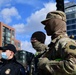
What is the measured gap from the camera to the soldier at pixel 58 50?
287 centimetres

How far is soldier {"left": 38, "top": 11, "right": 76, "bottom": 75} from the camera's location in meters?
2.87

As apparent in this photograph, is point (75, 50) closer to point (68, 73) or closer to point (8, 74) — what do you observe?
point (68, 73)

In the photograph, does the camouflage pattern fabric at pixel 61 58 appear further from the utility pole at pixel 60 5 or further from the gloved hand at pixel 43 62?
the utility pole at pixel 60 5

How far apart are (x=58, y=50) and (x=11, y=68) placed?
1822mm

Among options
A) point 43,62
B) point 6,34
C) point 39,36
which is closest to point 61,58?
point 43,62

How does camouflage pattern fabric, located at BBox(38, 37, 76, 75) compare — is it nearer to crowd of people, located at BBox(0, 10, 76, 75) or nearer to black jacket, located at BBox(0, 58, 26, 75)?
crowd of people, located at BBox(0, 10, 76, 75)

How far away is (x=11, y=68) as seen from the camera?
4.71 meters

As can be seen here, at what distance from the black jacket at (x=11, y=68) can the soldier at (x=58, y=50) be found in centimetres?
148

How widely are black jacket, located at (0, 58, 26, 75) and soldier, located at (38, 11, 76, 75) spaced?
1.48 meters

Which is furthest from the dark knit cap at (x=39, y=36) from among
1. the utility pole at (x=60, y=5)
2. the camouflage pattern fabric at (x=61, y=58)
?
the camouflage pattern fabric at (x=61, y=58)

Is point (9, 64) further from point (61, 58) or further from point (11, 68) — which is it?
point (61, 58)

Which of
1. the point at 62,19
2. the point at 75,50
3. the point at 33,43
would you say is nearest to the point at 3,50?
the point at 33,43

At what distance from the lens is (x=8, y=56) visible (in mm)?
4789

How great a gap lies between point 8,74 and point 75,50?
1.96 m
